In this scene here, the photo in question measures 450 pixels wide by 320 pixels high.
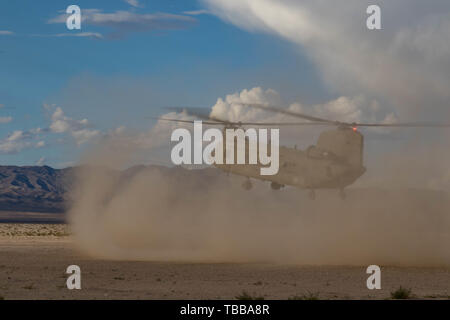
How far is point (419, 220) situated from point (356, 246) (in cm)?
533

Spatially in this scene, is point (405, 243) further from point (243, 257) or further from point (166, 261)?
point (166, 261)

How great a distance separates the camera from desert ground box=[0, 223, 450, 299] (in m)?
32.1

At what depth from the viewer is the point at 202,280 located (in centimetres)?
3859

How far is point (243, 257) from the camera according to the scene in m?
53.9

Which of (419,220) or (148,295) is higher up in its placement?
(419,220)

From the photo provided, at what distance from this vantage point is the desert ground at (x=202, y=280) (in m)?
32.1

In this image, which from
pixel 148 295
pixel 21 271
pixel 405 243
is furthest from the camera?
pixel 405 243
